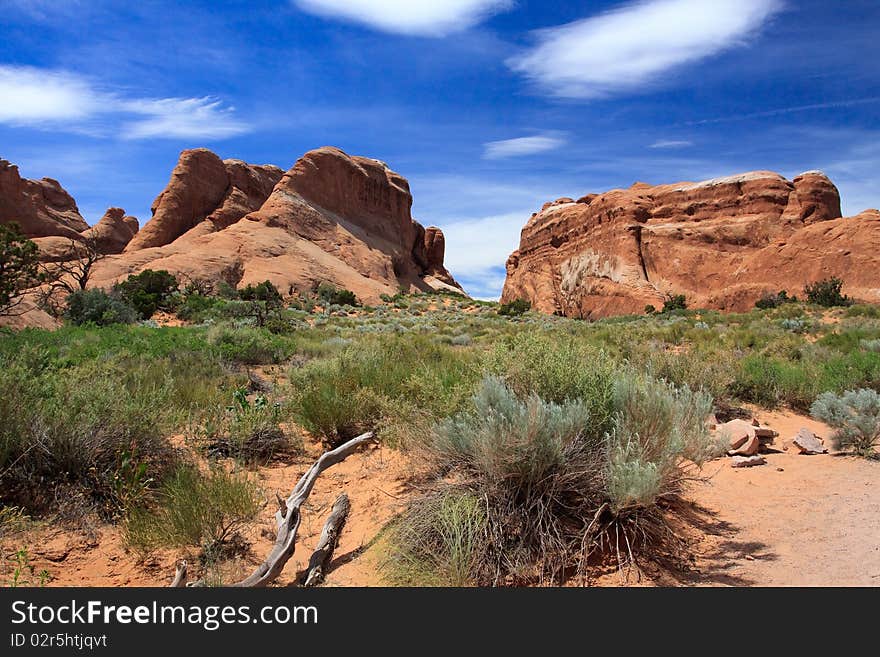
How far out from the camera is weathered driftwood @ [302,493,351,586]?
11.3 ft

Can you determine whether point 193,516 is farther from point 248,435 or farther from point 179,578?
point 248,435

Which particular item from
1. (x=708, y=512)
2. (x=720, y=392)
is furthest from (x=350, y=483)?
(x=720, y=392)

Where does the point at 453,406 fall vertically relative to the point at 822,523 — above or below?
above

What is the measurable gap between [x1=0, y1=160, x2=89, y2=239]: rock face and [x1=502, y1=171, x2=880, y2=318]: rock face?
52.8 metres

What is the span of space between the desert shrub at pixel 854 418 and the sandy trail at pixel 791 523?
1.13 ft

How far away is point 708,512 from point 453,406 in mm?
2144

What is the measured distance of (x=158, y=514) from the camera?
3938 millimetres

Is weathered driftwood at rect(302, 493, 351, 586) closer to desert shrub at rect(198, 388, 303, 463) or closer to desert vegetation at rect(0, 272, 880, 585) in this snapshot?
desert vegetation at rect(0, 272, 880, 585)

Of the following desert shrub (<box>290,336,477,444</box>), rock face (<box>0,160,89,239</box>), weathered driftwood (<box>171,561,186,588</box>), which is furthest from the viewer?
rock face (<box>0,160,89,239</box>)

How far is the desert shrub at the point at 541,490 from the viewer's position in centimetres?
326

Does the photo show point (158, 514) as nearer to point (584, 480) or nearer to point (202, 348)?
point (584, 480)

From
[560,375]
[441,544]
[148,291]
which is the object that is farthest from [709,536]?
[148,291]

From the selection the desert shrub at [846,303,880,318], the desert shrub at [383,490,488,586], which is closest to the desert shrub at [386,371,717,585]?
the desert shrub at [383,490,488,586]

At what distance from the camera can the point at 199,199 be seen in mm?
61062
